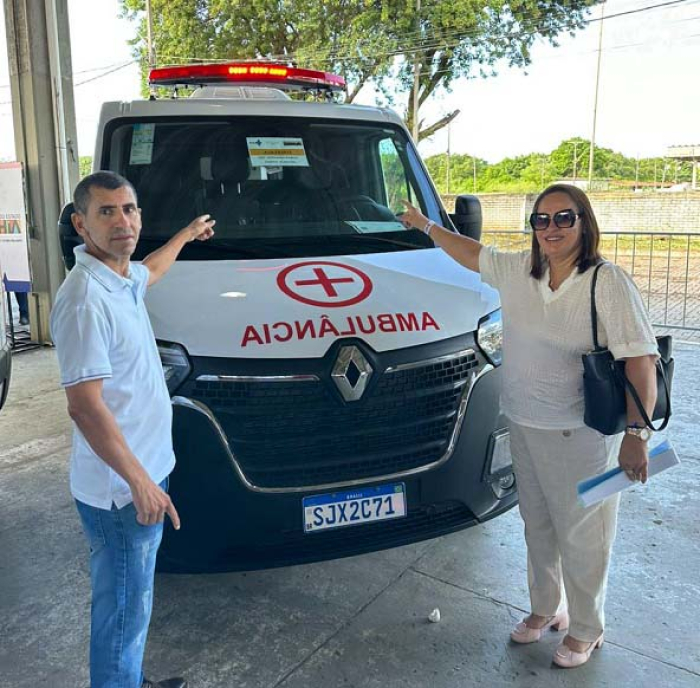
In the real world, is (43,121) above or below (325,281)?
above

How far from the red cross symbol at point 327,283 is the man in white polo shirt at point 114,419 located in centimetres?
74

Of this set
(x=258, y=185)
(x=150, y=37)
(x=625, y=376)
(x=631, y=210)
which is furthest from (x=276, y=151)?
(x=631, y=210)

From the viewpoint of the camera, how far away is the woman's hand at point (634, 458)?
2359mm

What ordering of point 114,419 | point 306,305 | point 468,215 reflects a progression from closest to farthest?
1. point 114,419
2. point 306,305
3. point 468,215

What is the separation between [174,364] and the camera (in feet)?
8.28

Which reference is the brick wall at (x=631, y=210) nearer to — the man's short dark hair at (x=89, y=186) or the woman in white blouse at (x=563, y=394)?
the woman in white blouse at (x=563, y=394)

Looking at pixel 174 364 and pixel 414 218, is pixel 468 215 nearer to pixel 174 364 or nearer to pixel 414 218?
pixel 414 218

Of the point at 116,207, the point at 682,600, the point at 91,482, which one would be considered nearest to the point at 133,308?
the point at 116,207

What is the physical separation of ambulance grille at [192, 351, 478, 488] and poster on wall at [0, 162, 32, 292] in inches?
249

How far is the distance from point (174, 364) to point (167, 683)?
1.09 m

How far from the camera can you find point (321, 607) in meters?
3.03

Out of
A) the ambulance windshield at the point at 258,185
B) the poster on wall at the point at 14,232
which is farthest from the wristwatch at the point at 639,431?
the poster on wall at the point at 14,232

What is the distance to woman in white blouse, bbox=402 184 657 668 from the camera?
91.5 inches

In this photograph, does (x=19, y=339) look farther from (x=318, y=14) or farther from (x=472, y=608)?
(x=318, y=14)
